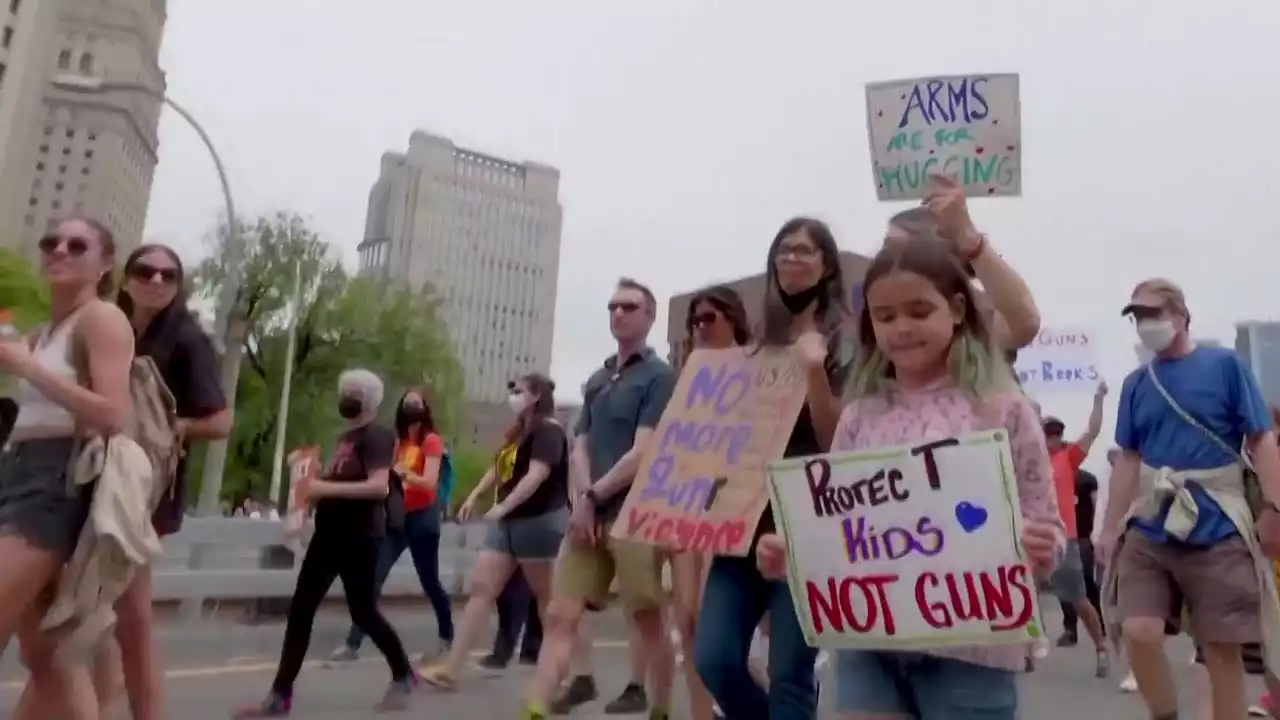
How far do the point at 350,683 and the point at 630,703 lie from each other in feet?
5.46

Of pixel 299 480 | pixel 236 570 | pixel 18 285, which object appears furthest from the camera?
pixel 18 285

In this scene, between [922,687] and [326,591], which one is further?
[326,591]

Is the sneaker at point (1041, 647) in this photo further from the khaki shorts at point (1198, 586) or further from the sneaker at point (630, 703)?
the sneaker at point (630, 703)

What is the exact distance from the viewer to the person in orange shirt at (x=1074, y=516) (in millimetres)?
7973

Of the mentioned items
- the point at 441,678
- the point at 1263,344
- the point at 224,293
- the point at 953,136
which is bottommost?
the point at 441,678

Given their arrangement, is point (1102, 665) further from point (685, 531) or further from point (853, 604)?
point (853, 604)

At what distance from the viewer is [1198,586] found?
13.4 ft

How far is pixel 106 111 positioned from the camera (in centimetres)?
9375

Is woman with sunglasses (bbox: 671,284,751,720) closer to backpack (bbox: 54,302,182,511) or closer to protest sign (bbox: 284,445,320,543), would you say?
backpack (bbox: 54,302,182,511)

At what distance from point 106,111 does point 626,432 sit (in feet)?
329

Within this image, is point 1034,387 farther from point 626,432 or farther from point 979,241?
point 979,241

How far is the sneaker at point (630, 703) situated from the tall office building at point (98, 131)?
91.6 metres

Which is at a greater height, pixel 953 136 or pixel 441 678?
pixel 953 136

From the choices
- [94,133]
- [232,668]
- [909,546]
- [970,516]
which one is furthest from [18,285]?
[94,133]
